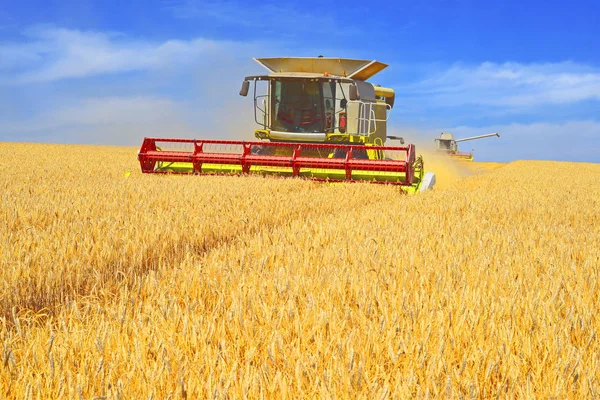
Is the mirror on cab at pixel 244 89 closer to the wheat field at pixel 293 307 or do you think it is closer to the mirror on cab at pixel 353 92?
the mirror on cab at pixel 353 92

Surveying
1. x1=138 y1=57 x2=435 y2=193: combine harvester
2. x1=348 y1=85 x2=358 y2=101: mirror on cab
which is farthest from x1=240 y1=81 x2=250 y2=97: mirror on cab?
x1=348 y1=85 x2=358 y2=101: mirror on cab

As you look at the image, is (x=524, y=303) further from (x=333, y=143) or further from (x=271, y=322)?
(x=333, y=143)

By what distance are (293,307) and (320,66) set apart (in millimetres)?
10209

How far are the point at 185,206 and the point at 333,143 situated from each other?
5672 millimetres

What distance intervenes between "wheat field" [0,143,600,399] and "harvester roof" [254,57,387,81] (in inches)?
254

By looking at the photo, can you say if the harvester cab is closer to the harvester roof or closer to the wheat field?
the harvester roof

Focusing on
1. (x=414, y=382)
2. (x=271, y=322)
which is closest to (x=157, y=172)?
(x=271, y=322)

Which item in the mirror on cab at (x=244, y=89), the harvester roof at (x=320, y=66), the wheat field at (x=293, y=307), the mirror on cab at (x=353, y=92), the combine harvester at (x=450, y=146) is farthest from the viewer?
the combine harvester at (x=450, y=146)

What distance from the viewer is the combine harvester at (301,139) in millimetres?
10820

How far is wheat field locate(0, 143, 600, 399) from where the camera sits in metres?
1.91

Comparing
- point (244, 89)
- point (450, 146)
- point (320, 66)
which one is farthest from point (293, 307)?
point (450, 146)

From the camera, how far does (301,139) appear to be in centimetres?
1160

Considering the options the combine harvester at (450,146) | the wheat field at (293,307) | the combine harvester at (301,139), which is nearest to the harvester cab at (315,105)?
the combine harvester at (301,139)

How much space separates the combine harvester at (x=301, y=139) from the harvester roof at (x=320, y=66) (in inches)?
0.9
